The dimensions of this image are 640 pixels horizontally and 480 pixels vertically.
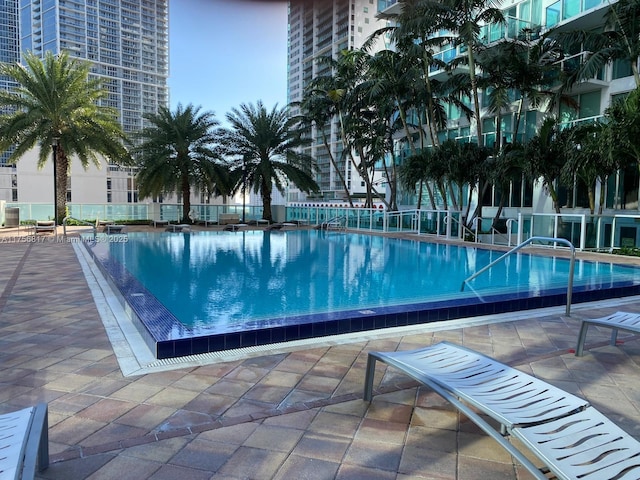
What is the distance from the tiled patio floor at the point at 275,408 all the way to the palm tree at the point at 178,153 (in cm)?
1748

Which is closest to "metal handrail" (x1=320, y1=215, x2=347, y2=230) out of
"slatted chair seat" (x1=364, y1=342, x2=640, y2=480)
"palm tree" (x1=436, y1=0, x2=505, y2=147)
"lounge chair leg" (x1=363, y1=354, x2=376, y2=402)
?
"palm tree" (x1=436, y1=0, x2=505, y2=147)

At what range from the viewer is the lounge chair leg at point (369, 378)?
298 cm

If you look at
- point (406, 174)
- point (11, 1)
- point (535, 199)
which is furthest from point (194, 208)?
point (11, 1)

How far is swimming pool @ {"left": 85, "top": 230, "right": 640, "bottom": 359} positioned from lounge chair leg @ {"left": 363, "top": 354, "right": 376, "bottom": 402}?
5.04 feet

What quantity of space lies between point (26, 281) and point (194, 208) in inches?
722

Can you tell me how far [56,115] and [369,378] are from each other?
19074mm

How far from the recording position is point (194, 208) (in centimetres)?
2545

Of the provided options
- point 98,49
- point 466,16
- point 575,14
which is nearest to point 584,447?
point 98,49

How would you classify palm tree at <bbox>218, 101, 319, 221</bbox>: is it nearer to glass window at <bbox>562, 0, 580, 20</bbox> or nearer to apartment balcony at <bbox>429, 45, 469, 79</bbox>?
apartment balcony at <bbox>429, 45, 469, 79</bbox>

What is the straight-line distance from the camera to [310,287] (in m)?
7.93

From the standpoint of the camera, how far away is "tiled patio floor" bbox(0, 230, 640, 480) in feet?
7.48

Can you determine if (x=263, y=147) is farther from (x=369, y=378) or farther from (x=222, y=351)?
(x=369, y=378)

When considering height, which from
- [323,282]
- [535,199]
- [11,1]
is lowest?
[323,282]

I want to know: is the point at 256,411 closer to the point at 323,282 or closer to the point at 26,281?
the point at 323,282
